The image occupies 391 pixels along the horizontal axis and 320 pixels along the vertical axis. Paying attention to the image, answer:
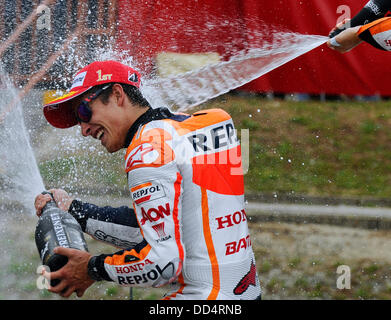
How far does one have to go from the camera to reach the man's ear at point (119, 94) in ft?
7.68

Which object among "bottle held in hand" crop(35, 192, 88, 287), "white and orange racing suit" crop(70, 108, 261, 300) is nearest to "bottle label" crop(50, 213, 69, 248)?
"bottle held in hand" crop(35, 192, 88, 287)

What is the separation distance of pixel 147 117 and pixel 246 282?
2.54ft

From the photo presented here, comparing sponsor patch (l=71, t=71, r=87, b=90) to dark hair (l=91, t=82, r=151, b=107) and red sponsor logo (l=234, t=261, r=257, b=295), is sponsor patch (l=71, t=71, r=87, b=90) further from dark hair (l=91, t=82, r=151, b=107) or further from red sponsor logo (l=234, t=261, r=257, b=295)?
red sponsor logo (l=234, t=261, r=257, b=295)

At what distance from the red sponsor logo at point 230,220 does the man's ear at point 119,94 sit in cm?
63

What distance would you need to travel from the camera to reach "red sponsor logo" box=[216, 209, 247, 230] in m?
2.19

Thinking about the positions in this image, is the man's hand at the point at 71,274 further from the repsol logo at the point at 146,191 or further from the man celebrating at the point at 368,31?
the man celebrating at the point at 368,31

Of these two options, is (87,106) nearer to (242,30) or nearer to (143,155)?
(143,155)

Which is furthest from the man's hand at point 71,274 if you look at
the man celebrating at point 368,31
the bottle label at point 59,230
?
the man celebrating at point 368,31

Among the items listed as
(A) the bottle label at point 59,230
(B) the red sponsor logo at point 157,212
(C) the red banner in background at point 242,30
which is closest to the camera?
(B) the red sponsor logo at point 157,212

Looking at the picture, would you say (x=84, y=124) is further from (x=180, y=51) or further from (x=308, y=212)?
(x=308, y=212)

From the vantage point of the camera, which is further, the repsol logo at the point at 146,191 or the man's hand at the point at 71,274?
the man's hand at the point at 71,274

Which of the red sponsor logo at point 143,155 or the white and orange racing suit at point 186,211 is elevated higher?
the red sponsor logo at point 143,155

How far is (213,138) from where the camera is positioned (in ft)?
7.39
